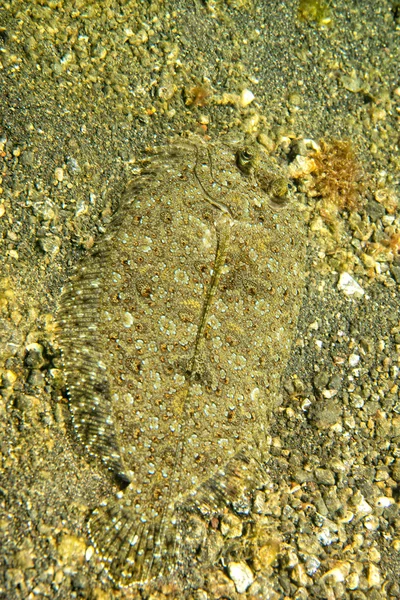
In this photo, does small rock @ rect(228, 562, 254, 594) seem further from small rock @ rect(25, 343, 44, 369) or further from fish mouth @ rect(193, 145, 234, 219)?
fish mouth @ rect(193, 145, 234, 219)

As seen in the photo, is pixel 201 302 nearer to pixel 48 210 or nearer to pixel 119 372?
pixel 119 372

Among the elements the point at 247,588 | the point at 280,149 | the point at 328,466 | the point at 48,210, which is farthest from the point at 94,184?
the point at 247,588

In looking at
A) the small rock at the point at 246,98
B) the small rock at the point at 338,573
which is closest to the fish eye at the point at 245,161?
the small rock at the point at 246,98

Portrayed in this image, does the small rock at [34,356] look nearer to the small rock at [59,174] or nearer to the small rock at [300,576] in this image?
the small rock at [59,174]

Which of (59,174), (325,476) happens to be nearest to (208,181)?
(59,174)

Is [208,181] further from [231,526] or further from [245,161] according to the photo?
[231,526]

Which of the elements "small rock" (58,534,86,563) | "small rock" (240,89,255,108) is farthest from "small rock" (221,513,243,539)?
"small rock" (240,89,255,108)
